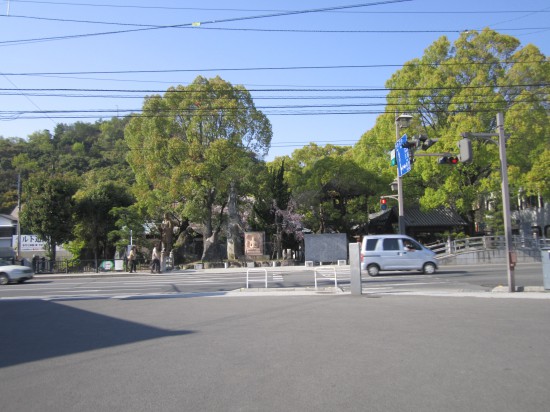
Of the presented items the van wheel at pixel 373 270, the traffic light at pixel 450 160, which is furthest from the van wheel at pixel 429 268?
the traffic light at pixel 450 160

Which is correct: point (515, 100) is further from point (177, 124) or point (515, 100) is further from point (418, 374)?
point (418, 374)

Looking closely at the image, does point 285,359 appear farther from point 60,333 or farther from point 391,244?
point 391,244

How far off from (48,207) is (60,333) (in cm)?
2915

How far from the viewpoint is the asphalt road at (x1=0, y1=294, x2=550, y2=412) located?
5.30m

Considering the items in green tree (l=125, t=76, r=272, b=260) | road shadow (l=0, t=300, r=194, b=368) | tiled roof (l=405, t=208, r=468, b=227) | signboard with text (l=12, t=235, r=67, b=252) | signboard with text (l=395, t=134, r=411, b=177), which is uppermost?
green tree (l=125, t=76, r=272, b=260)

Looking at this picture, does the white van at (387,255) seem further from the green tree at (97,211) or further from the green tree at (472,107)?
the green tree at (97,211)

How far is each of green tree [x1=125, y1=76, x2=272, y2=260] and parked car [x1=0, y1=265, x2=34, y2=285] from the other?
1240 cm

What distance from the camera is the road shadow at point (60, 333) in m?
8.02

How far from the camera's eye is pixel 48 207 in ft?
117

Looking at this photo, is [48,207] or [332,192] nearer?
[48,207]

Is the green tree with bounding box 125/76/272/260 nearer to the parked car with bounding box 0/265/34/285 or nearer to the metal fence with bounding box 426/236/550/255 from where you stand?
the parked car with bounding box 0/265/34/285

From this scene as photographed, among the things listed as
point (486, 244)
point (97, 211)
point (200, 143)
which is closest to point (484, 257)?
point (486, 244)

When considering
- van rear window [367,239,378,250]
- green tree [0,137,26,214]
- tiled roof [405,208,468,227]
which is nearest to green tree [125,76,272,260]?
tiled roof [405,208,468,227]

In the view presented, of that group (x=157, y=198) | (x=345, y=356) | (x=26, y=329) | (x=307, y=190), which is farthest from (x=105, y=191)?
(x=345, y=356)
